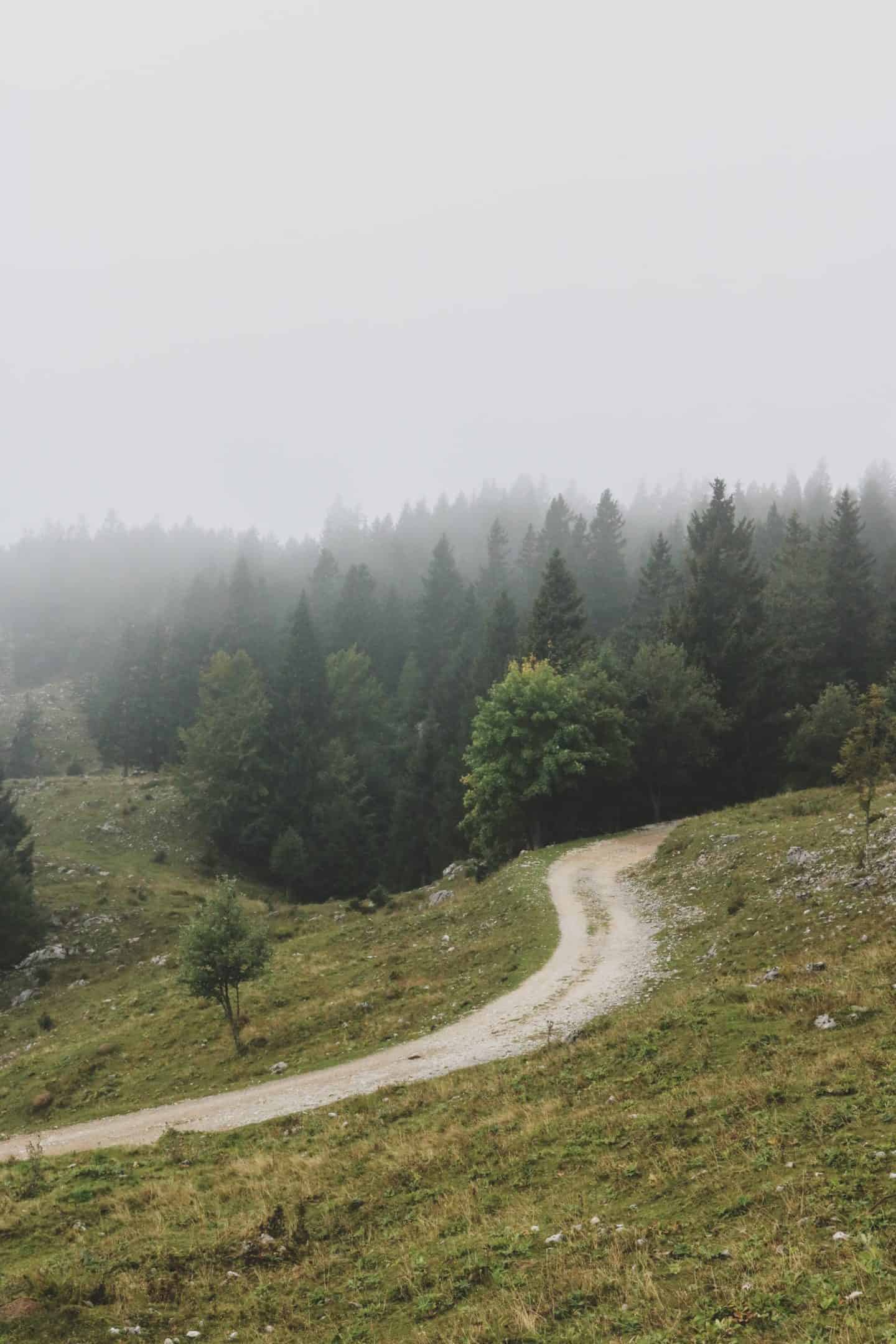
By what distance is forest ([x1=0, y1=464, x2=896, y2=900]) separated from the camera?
51531mm

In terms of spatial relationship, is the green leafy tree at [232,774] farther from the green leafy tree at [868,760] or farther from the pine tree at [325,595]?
the green leafy tree at [868,760]

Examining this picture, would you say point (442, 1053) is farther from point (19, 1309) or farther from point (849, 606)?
point (849, 606)

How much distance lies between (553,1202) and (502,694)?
3984 cm

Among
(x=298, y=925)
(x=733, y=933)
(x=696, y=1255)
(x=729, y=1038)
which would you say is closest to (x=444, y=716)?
(x=298, y=925)

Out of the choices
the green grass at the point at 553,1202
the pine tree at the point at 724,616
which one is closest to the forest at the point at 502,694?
the pine tree at the point at 724,616

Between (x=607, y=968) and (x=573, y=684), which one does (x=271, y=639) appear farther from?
(x=607, y=968)

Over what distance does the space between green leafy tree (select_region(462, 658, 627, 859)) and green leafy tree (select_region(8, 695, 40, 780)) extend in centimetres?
7665

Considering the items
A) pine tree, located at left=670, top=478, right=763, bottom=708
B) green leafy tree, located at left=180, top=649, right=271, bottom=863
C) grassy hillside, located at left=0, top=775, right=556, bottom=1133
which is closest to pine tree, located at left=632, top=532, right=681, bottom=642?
pine tree, located at left=670, top=478, right=763, bottom=708

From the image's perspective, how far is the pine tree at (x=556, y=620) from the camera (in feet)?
208

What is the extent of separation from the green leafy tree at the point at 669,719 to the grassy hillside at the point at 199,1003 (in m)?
17.3

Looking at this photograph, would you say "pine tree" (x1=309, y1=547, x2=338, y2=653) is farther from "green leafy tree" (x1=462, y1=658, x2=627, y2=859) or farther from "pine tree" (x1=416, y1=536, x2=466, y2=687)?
"green leafy tree" (x1=462, y1=658, x2=627, y2=859)

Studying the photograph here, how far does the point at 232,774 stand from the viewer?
243ft

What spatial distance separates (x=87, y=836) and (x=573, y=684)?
155 feet

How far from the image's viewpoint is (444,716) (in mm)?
84875
